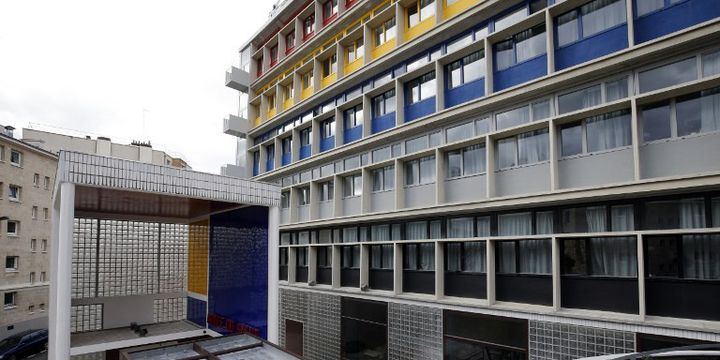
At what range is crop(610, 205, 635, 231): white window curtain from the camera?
447 inches

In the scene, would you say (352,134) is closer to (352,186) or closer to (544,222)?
(352,186)

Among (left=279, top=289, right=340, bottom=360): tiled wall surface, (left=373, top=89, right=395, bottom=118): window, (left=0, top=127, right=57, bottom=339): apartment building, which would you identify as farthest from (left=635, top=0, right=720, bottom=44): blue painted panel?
(left=0, top=127, right=57, bottom=339): apartment building

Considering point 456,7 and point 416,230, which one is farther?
point 416,230

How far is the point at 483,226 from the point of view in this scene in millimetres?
14891

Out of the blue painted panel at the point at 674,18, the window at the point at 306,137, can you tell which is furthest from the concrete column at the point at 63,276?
the window at the point at 306,137

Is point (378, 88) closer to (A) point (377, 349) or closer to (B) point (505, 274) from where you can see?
(B) point (505, 274)

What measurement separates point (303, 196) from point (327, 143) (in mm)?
3456

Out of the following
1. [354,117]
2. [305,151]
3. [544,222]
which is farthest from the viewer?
[305,151]

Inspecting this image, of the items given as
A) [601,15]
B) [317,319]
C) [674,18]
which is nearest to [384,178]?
[317,319]

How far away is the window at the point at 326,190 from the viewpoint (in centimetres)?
2244

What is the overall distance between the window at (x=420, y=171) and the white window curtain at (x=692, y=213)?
309 inches

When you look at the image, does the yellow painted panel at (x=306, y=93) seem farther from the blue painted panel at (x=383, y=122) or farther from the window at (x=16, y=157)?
the window at (x=16, y=157)

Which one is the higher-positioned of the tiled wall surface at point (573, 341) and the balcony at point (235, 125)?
the balcony at point (235, 125)

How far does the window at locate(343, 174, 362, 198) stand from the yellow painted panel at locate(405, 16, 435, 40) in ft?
20.9
